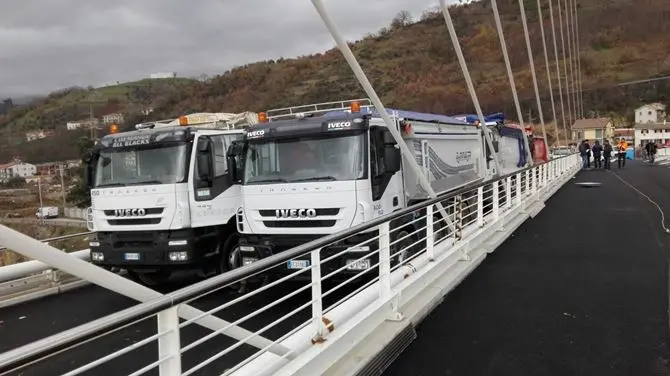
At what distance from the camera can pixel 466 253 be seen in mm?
8250

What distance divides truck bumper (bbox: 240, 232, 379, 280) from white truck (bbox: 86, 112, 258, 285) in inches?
35.2

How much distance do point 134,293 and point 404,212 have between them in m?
3.06

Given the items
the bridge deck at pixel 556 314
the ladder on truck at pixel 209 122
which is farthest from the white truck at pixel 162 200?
the bridge deck at pixel 556 314

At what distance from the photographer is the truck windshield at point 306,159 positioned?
759 centimetres

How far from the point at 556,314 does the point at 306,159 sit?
12.0 feet

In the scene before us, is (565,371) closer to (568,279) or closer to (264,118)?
(568,279)

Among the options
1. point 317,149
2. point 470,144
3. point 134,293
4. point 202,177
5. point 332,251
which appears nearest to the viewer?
point 134,293

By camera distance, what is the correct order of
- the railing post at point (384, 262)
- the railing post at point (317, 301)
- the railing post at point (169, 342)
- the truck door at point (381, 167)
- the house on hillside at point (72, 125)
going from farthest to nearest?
the house on hillside at point (72, 125), the truck door at point (381, 167), the railing post at point (384, 262), the railing post at point (317, 301), the railing post at point (169, 342)

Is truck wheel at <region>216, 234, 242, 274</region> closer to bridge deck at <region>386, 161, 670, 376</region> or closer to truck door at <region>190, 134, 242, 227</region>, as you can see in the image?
truck door at <region>190, 134, 242, 227</region>

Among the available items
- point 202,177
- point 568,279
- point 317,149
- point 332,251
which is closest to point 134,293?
point 332,251

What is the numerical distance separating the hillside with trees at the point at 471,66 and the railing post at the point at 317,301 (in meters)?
53.4

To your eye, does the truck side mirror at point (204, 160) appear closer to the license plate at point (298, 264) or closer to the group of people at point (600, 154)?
the license plate at point (298, 264)

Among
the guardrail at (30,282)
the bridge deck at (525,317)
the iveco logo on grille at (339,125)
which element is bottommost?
the bridge deck at (525,317)

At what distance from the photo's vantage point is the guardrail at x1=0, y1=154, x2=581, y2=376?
2.64m
